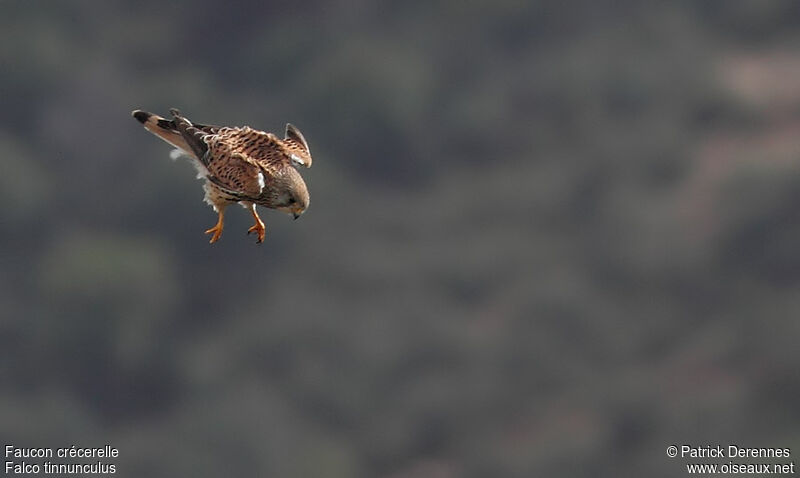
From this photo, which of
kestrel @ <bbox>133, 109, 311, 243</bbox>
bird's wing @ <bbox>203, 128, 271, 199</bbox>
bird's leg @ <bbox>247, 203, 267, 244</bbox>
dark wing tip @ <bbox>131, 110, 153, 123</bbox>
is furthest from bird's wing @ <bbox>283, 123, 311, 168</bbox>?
dark wing tip @ <bbox>131, 110, 153, 123</bbox>

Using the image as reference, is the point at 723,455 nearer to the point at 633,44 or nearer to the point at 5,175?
the point at 633,44

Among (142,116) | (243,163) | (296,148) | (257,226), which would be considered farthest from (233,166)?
(142,116)

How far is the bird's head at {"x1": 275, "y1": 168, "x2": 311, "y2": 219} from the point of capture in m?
10.4

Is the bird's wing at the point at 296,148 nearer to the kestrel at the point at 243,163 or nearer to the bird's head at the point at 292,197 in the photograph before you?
the kestrel at the point at 243,163

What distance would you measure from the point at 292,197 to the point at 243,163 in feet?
1.93

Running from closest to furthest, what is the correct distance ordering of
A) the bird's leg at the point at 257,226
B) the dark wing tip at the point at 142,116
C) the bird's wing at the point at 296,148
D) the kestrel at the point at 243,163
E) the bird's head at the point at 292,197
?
the bird's head at the point at 292,197, the kestrel at the point at 243,163, the bird's leg at the point at 257,226, the bird's wing at the point at 296,148, the dark wing tip at the point at 142,116

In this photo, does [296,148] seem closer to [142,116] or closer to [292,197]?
[292,197]

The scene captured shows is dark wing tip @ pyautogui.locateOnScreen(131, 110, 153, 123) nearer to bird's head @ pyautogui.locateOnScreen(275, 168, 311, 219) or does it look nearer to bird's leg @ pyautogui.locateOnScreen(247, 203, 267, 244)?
bird's leg @ pyautogui.locateOnScreen(247, 203, 267, 244)

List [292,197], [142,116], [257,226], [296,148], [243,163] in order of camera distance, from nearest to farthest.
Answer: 1. [292,197]
2. [243,163]
3. [257,226]
4. [296,148]
5. [142,116]

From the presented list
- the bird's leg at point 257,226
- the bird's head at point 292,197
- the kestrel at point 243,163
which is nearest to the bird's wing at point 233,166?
the kestrel at point 243,163

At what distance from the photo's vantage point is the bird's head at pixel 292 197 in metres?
10.4

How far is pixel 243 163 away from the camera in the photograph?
1079 centimetres

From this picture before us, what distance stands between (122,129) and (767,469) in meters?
32.5

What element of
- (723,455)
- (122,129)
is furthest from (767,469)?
(122,129)
